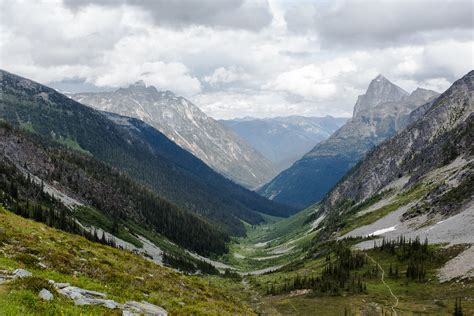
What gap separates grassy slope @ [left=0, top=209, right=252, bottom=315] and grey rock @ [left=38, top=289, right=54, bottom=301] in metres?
0.43

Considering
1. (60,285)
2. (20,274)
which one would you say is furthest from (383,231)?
(20,274)

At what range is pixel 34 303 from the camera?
70.2 feet

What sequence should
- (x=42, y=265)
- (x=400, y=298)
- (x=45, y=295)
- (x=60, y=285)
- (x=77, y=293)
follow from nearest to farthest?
(x=45, y=295) → (x=77, y=293) → (x=60, y=285) → (x=42, y=265) → (x=400, y=298)

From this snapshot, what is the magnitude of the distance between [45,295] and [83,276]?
1180cm

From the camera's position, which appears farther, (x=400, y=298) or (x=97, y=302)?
(x=400, y=298)

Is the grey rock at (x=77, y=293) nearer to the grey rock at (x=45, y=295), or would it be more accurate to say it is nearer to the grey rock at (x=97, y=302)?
the grey rock at (x=97, y=302)

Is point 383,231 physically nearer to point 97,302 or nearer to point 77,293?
point 97,302

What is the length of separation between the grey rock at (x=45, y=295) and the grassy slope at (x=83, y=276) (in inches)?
16.9

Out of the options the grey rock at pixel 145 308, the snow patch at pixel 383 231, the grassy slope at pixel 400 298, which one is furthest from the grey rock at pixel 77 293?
the snow patch at pixel 383 231

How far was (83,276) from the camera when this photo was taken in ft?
114

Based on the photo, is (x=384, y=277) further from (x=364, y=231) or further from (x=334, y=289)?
(x=364, y=231)

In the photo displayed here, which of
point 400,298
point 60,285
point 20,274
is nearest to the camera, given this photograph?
point 20,274

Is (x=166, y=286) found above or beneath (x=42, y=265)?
beneath

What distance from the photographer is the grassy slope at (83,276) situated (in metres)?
22.2
